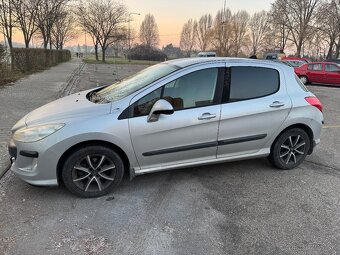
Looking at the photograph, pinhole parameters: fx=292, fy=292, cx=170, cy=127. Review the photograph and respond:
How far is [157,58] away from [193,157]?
6023 cm

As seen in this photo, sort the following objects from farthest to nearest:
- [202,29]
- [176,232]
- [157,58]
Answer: [202,29]
[157,58]
[176,232]

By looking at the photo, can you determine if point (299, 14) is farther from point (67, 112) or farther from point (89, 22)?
point (67, 112)

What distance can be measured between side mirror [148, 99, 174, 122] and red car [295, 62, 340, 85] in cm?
1750

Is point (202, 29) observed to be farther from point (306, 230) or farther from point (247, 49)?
point (306, 230)

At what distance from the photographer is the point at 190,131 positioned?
3582 mm

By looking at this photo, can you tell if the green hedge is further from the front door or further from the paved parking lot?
the front door

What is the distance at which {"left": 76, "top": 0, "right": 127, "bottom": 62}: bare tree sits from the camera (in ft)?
162

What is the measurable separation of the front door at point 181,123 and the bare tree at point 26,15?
21.7m

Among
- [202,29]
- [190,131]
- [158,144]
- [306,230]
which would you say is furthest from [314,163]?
[202,29]

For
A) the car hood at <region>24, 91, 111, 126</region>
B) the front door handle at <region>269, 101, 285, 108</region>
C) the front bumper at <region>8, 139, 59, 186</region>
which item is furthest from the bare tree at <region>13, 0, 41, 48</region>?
the front door handle at <region>269, 101, 285, 108</region>

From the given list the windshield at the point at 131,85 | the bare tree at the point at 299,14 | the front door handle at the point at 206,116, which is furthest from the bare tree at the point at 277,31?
the front door handle at the point at 206,116

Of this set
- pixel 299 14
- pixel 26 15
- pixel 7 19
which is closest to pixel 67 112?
pixel 7 19

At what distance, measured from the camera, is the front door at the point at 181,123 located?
342 cm

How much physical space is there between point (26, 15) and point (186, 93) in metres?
25.0
